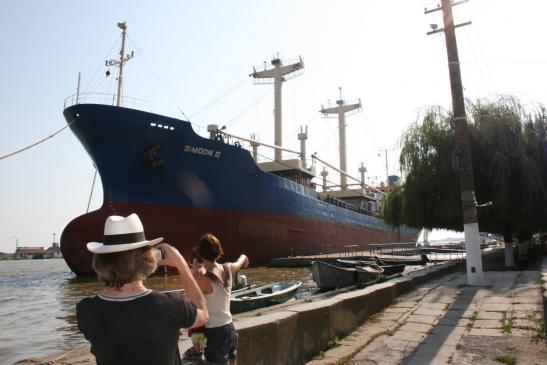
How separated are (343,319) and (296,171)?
1093 inches

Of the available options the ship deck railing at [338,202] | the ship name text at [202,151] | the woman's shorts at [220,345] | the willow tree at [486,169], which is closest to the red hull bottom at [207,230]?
the ship name text at [202,151]

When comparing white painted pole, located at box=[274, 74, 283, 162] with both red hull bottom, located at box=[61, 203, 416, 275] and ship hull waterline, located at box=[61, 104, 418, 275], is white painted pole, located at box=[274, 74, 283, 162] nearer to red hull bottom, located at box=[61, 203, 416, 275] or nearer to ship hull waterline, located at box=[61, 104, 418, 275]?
red hull bottom, located at box=[61, 203, 416, 275]

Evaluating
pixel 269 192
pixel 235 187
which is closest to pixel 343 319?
pixel 235 187

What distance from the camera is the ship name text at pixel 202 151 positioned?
2008 centimetres

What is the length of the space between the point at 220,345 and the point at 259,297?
22.0ft

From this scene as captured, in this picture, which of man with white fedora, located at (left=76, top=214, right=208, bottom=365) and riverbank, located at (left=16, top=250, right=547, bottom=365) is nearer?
man with white fedora, located at (left=76, top=214, right=208, bottom=365)

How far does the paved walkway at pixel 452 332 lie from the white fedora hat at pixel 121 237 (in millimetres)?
3317

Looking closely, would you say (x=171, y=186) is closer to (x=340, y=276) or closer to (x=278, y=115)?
(x=340, y=276)

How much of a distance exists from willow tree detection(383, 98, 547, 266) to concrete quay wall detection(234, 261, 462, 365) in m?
9.29

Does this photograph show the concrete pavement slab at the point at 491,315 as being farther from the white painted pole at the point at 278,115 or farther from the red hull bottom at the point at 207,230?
the white painted pole at the point at 278,115

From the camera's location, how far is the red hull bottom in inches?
717

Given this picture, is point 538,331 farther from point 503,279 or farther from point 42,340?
point 42,340

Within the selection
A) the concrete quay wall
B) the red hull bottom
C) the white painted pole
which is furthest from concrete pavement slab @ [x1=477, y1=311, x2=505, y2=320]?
the white painted pole

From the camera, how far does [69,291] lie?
15.3 metres
